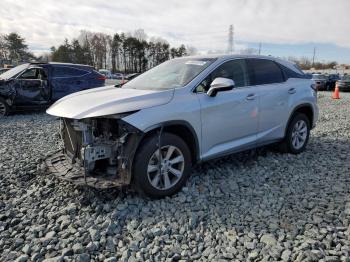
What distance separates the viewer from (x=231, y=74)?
4.95 m

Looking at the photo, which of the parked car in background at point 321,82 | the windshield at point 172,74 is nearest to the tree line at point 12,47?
the parked car in background at point 321,82

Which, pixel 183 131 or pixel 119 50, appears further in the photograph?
pixel 119 50

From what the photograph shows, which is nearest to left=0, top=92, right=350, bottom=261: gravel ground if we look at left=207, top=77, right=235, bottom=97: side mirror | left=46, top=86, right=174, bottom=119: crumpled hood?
left=46, top=86, right=174, bottom=119: crumpled hood

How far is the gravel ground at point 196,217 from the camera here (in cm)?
313

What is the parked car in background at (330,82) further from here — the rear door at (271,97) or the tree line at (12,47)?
the tree line at (12,47)

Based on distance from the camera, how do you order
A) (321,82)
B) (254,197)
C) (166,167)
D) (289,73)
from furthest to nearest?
(321,82) → (289,73) → (254,197) → (166,167)

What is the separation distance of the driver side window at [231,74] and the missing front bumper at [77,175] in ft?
5.23

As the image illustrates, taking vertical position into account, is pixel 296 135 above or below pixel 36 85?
below

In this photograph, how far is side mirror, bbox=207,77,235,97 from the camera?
14.0 ft

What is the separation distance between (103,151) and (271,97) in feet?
9.64

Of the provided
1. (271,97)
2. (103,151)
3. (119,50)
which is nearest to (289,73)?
(271,97)

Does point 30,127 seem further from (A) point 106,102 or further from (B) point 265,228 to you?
(B) point 265,228

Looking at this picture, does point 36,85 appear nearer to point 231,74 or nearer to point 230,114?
point 231,74

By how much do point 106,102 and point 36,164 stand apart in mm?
2303
